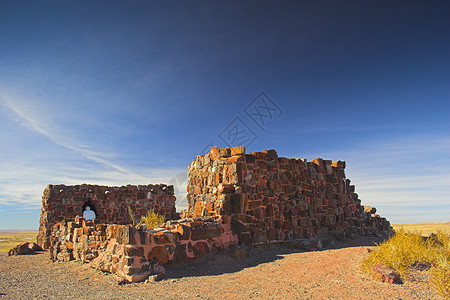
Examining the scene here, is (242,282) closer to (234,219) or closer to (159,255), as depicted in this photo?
(159,255)

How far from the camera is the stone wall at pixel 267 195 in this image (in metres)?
8.40

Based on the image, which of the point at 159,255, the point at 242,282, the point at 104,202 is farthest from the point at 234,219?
the point at 104,202

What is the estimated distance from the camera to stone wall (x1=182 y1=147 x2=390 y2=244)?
8398 millimetres

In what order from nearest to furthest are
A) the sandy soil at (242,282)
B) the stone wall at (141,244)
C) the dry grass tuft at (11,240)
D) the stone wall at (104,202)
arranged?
the sandy soil at (242,282)
the stone wall at (141,244)
the stone wall at (104,202)
the dry grass tuft at (11,240)

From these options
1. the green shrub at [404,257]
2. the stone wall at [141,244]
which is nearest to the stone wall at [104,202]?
the stone wall at [141,244]

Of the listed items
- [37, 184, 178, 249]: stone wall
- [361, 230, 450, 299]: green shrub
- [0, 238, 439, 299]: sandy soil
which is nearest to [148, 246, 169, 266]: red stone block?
[0, 238, 439, 299]: sandy soil

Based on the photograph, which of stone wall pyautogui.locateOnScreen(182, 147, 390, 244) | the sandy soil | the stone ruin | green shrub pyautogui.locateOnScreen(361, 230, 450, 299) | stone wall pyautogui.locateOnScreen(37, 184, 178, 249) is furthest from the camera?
stone wall pyautogui.locateOnScreen(37, 184, 178, 249)

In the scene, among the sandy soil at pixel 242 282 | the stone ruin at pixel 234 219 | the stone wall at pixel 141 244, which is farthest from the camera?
the stone ruin at pixel 234 219

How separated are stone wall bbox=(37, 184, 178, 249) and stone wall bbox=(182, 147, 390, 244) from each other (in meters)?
6.91

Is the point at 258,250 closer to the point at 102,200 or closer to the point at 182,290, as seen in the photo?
the point at 182,290

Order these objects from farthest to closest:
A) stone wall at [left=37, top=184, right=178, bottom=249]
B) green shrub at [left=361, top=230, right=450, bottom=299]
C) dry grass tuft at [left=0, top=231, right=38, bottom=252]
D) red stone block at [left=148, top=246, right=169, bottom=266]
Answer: dry grass tuft at [left=0, top=231, right=38, bottom=252] → stone wall at [left=37, top=184, right=178, bottom=249] → red stone block at [left=148, top=246, right=169, bottom=266] → green shrub at [left=361, top=230, right=450, bottom=299]

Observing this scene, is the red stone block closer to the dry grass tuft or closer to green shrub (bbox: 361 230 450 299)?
green shrub (bbox: 361 230 450 299)

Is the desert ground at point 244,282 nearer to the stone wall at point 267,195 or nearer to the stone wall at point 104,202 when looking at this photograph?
the stone wall at point 267,195

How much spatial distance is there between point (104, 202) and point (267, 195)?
1002 cm
